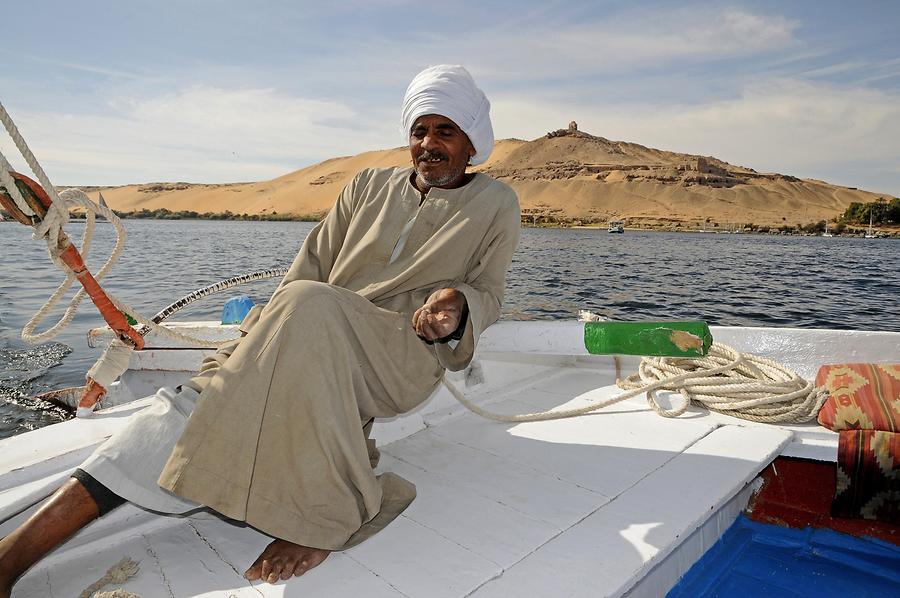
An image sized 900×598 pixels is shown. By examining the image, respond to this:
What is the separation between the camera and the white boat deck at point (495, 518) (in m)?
1.38

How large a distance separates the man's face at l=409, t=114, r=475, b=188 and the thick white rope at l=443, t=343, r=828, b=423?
792mm

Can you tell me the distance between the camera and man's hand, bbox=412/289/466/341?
1672 millimetres

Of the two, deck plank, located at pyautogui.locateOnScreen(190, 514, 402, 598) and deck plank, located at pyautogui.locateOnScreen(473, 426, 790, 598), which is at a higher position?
deck plank, located at pyautogui.locateOnScreen(473, 426, 790, 598)

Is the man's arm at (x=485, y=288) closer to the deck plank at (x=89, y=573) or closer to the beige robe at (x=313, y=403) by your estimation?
the beige robe at (x=313, y=403)

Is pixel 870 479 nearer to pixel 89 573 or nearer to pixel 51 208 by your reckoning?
pixel 89 573

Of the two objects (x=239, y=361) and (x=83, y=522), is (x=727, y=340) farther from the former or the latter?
(x=83, y=522)

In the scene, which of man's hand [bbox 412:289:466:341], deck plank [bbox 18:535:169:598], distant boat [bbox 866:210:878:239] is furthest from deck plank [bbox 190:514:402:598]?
distant boat [bbox 866:210:878:239]

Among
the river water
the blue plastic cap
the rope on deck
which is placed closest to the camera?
the rope on deck

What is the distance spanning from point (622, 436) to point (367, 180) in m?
1.39

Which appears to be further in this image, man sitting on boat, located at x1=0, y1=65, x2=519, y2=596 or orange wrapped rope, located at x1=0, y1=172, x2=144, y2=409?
orange wrapped rope, located at x1=0, y1=172, x2=144, y2=409

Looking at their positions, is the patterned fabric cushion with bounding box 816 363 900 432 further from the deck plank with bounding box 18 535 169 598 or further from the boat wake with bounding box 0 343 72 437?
the boat wake with bounding box 0 343 72 437

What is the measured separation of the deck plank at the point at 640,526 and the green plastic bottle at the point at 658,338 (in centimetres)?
37

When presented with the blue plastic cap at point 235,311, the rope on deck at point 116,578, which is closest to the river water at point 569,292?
the blue plastic cap at point 235,311

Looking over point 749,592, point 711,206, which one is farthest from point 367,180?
point 711,206
